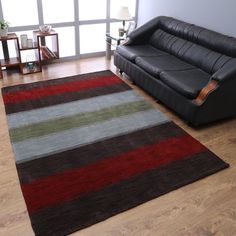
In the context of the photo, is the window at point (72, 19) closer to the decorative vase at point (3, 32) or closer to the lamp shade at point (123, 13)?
the decorative vase at point (3, 32)

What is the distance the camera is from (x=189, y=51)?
12.3ft

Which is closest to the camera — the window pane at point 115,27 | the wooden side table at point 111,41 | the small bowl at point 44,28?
the small bowl at point 44,28

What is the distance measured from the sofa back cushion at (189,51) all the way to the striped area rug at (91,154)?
86cm

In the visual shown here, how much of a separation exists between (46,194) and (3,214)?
0.34 meters

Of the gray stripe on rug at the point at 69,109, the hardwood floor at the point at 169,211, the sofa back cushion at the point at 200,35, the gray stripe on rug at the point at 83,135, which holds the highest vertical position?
the sofa back cushion at the point at 200,35

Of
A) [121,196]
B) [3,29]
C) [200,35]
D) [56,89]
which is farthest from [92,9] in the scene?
[121,196]

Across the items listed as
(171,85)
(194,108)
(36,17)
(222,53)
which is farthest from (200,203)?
(36,17)

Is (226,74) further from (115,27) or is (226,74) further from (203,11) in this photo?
(115,27)

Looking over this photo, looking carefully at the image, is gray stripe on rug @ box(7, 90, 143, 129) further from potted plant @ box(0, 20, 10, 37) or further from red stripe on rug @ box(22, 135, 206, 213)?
potted plant @ box(0, 20, 10, 37)

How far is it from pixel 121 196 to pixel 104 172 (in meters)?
0.31

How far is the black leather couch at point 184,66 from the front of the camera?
2949 millimetres

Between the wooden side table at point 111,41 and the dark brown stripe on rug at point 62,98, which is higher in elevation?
the wooden side table at point 111,41

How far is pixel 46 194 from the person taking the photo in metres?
2.19

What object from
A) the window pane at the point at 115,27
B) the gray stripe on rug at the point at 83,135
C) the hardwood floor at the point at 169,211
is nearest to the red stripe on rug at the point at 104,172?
the hardwood floor at the point at 169,211
